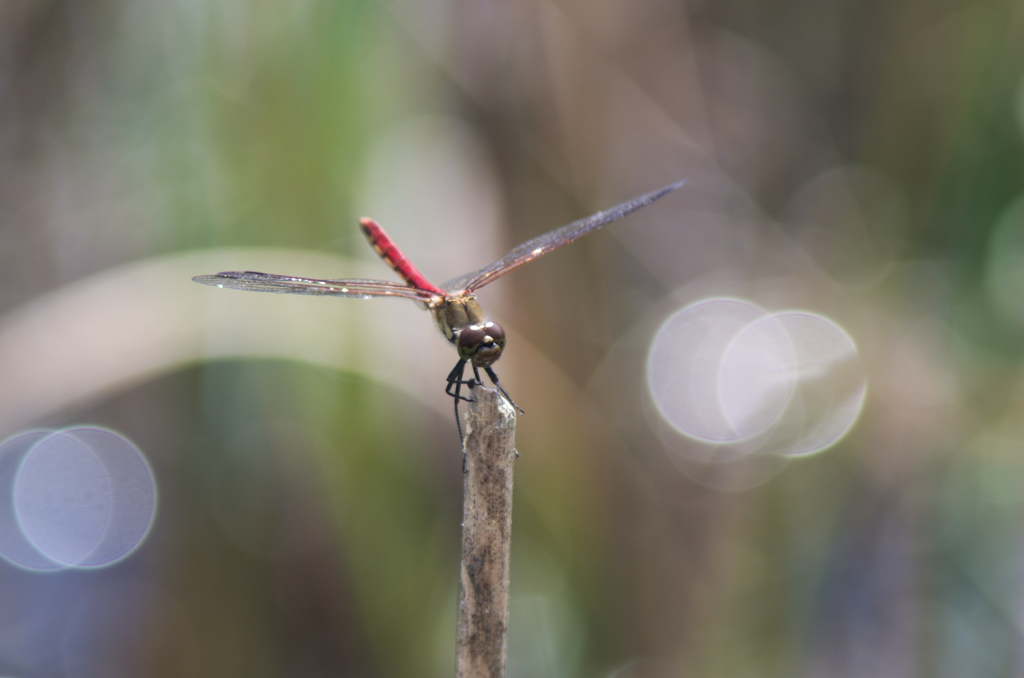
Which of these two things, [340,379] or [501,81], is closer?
[340,379]

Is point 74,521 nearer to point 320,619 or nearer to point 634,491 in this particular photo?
point 320,619

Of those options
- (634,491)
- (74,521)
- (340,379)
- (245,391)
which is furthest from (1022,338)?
(74,521)

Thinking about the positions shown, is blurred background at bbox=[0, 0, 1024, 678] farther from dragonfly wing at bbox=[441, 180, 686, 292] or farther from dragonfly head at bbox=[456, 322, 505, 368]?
dragonfly head at bbox=[456, 322, 505, 368]

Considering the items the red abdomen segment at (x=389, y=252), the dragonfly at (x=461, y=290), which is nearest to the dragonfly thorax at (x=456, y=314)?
the dragonfly at (x=461, y=290)

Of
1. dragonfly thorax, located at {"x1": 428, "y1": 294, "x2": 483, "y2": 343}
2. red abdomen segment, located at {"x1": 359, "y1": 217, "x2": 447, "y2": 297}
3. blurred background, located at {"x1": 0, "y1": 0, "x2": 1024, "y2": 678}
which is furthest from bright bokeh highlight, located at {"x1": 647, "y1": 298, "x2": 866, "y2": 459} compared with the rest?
dragonfly thorax, located at {"x1": 428, "y1": 294, "x2": 483, "y2": 343}

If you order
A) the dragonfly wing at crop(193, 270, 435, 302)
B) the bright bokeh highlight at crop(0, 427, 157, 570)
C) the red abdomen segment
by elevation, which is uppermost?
the red abdomen segment

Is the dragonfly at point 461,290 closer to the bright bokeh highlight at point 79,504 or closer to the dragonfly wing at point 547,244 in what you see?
the dragonfly wing at point 547,244
